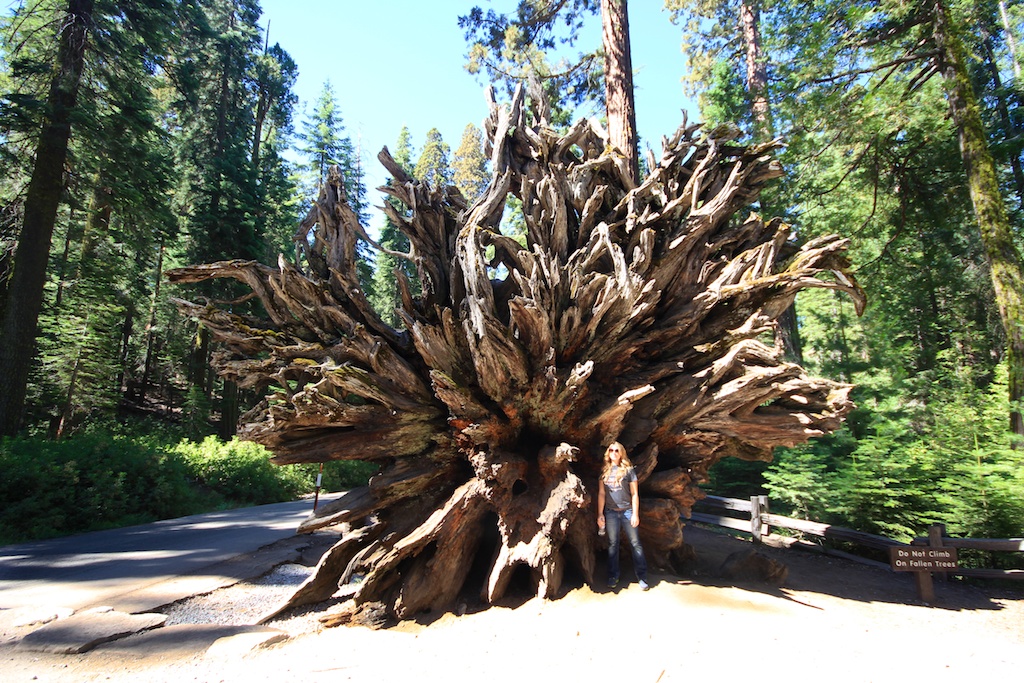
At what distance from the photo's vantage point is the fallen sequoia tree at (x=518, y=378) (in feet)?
18.9

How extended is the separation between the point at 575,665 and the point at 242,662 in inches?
107

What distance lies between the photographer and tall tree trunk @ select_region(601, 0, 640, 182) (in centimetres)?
886

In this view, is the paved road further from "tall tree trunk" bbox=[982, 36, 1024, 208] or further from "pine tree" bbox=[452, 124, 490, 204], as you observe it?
"pine tree" bbox=[452, 124, 490, 204]

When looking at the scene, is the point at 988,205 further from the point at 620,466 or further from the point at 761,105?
the point at 620,466

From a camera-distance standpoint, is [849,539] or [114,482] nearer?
[849,539]

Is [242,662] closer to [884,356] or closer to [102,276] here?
[102,276]

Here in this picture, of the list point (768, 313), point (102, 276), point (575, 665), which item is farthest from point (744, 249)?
point (102, 276)

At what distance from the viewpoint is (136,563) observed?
7.44 metres

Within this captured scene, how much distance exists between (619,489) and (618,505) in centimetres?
19

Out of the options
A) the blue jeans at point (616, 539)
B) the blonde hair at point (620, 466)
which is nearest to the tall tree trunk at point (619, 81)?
the blonde hair at point (620, 466)

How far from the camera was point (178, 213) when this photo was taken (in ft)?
74.5

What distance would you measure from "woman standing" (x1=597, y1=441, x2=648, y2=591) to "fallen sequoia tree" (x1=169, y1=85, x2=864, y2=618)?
0.23 m

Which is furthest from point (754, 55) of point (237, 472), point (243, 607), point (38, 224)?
point (237, 472)

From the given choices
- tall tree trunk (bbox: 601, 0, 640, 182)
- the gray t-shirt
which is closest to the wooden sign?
the gray t-shirt
